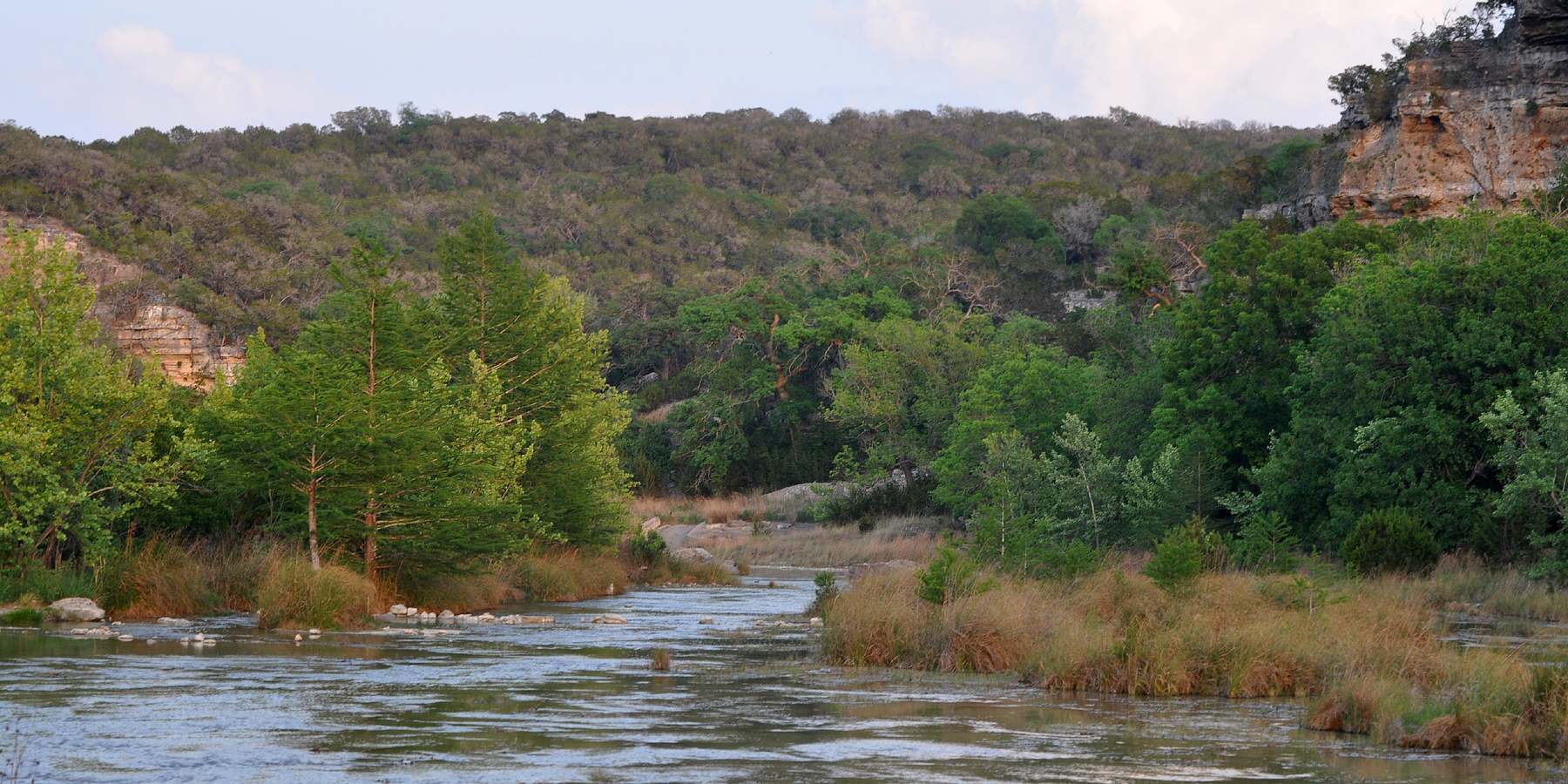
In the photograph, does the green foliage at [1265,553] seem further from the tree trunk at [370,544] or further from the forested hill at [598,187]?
the forested hill at [598,187]

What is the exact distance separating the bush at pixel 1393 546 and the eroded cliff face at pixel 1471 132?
24940mm

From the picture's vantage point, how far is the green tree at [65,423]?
2369 cm

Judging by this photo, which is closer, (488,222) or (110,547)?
(110,547)

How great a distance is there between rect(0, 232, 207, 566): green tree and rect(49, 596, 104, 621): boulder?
110 centimetres

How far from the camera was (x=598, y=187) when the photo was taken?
128 m

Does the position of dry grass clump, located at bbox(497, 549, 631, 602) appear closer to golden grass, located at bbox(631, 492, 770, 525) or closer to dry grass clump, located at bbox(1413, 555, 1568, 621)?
dry grass clump, located at bbox(1413, 555, 1568, 621)

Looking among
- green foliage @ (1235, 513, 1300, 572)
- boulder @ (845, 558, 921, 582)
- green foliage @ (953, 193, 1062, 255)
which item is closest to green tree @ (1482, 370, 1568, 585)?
green foliage @ (1235, 513, 1300, 572)

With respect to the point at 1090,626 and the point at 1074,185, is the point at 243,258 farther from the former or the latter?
the point at 1090,626

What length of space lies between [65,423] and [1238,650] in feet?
62.9

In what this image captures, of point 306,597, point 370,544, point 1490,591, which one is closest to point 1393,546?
point 1490,591

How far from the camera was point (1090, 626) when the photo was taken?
61.0ft

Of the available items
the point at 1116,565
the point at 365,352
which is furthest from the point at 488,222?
the point at 1116,565

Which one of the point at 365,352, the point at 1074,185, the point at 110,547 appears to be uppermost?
the point at 1074,185

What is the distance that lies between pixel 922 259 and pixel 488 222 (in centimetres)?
3865
